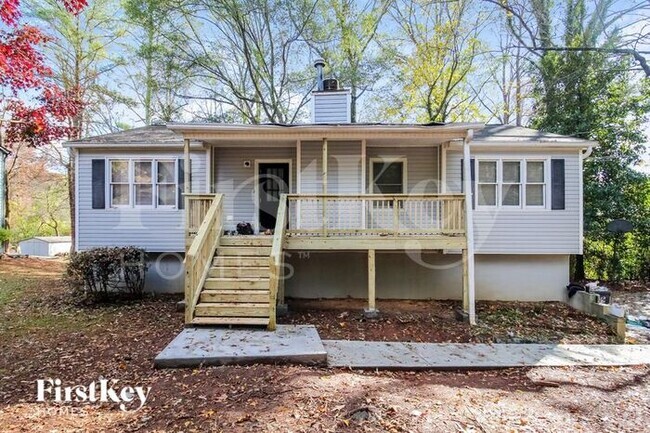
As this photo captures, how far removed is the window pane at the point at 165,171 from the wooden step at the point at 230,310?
4156mm

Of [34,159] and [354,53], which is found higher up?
[354,53]

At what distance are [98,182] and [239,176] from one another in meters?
3.36

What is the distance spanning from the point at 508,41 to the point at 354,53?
6.78 meters

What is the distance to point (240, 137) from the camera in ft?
24.6

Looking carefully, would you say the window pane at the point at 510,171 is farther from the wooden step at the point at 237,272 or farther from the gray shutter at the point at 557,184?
the wooden step at the point at 237,272

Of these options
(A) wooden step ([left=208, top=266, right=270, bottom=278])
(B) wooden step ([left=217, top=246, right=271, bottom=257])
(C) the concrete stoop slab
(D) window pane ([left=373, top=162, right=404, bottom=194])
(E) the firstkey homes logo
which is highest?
(D) window pane ([left=373, top=162, right=404, bottom=194])

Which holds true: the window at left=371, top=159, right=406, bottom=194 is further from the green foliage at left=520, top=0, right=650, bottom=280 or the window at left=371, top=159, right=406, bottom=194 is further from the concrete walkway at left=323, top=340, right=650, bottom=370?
the green foliage at left=520, top=0, right=650, bottom=280

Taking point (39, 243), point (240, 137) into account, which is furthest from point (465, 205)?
point (39, 243)

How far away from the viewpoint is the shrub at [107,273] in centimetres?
761

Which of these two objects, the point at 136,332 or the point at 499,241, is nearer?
the point at 136,332

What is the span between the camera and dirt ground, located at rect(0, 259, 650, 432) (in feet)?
10.3

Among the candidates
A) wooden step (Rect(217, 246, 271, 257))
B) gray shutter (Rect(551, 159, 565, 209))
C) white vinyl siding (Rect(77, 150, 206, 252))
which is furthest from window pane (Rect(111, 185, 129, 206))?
gray shutter (Rect(551, 159, 565, 209))

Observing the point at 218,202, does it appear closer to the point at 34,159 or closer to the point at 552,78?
the point at 552,78

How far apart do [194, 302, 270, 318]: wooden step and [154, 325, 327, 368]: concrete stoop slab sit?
0.27 meters
